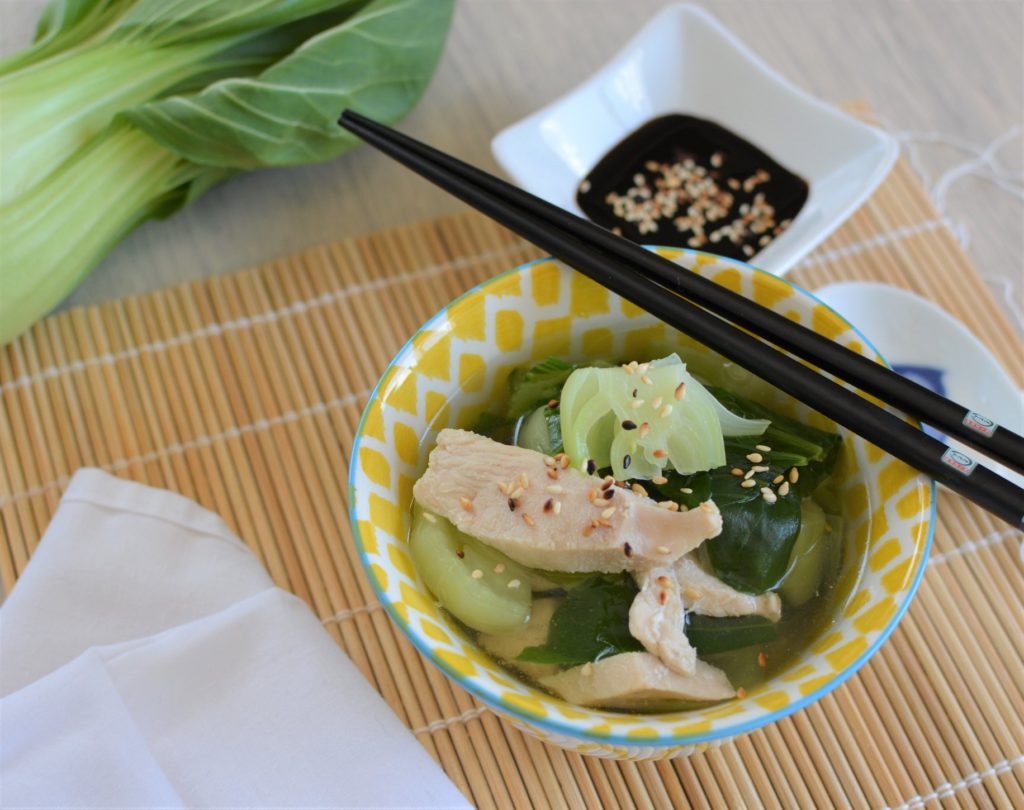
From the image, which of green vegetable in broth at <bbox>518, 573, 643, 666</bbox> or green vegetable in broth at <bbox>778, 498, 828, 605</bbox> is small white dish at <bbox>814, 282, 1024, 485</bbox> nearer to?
green vegetable in broth at <bbox>778, 498, 828, 605</bbox>

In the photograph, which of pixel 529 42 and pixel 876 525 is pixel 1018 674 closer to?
pixel 876 525

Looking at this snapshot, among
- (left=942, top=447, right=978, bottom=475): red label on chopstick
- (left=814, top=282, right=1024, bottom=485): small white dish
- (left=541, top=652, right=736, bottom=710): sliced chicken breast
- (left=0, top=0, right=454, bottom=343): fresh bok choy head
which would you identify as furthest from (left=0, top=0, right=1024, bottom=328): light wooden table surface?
(left=541, top=652, right=736, bottom=710): sliced chicken breast

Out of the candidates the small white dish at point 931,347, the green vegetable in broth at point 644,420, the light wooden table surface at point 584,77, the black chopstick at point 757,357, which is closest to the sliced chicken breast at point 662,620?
the green vegetable in broth at point 644,420

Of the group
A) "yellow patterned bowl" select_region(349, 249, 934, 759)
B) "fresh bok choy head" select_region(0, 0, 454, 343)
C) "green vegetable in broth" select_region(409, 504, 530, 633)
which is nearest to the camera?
"yellow patterned bowl" select_region(349, 249, 934, 759)

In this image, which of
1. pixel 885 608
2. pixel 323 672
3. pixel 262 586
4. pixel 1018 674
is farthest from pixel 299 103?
pixel 1018 674

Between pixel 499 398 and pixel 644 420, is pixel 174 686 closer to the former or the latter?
pixel 499 398

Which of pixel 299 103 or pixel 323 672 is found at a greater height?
pixel 299 103
